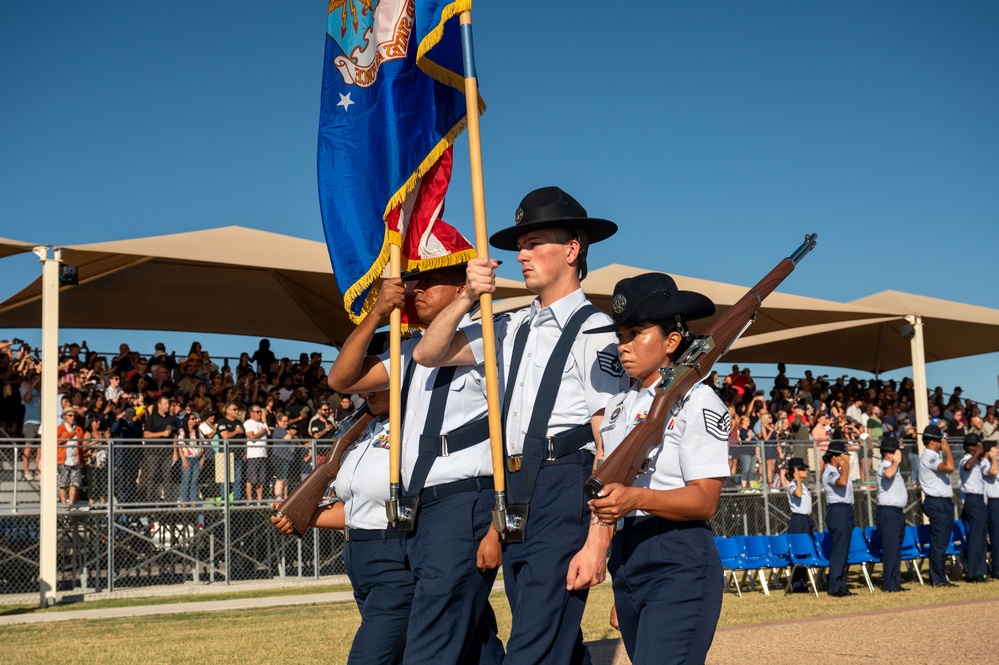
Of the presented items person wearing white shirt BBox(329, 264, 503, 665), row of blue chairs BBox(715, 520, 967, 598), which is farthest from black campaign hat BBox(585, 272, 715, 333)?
row of blue chairs BBox(715, 520, 967, 598)

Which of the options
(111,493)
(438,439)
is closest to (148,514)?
(111,493)

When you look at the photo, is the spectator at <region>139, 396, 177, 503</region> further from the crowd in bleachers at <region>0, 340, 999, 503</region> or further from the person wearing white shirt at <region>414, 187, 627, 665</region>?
the person wearing white shirt at <region>414, 187, 627, 665</region>

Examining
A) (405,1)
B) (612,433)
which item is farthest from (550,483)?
(405,1)

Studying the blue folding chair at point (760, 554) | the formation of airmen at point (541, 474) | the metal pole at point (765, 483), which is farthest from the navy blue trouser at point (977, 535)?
the formation of airmen at point (541, 474)

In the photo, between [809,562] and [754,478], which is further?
[754,478]

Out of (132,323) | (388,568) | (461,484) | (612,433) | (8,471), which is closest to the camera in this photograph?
(612,433)

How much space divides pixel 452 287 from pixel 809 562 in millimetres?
10899

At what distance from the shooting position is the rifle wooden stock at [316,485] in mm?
5230

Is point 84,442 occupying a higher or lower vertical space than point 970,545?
higher

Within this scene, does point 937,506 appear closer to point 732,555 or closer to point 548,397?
point 732,555

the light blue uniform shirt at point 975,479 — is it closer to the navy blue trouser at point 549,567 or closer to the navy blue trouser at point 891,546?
the navy blue trouser at point 891,546

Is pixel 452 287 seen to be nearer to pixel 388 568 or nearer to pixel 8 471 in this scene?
pixel 388 568

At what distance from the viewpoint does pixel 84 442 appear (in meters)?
14.3

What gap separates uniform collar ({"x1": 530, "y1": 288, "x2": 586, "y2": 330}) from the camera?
4480mm
